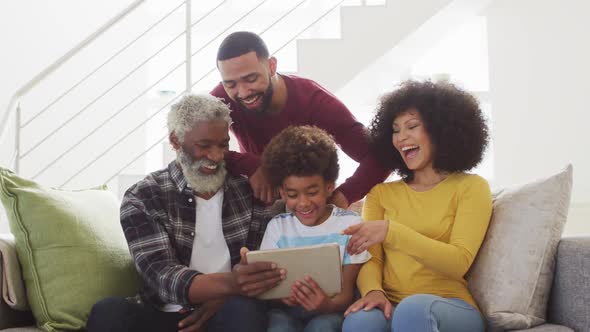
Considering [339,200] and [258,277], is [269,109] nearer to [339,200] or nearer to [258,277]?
[339,200]

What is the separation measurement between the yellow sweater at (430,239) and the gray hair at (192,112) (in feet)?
1.73

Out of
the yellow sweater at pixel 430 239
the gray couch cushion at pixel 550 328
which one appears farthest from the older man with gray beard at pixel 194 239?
the gray couch cushion at pixel 550 328

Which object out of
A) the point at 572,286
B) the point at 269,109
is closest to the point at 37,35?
the point at 269,109

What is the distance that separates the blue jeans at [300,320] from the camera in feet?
4.93

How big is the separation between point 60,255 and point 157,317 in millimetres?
312

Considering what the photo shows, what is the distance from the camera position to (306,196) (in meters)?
1.67

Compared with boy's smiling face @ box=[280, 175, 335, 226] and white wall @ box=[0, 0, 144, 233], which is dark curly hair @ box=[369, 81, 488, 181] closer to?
boy's smiling face @ box=[280, 175, 335, 226]

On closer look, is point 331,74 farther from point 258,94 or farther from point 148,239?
point 148,239

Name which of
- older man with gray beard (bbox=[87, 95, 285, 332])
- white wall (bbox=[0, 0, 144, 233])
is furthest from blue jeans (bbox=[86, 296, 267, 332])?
white wall (bbox=[0, 0, 144, 233])

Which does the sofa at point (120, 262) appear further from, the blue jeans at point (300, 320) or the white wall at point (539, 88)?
the white wall at point (539, 88)

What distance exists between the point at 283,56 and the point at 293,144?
3.14 metres

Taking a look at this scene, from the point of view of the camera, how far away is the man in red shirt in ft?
6.31

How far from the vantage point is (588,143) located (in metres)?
3.94

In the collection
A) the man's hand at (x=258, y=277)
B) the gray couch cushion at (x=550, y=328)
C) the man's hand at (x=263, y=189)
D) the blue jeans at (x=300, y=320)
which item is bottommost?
the gray couch cushion at (x=550, y=328)
